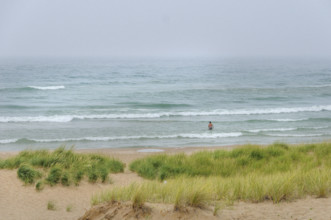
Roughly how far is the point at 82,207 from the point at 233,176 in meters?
4.91

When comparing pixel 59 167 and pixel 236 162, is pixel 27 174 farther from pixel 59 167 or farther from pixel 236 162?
pixel 236 162

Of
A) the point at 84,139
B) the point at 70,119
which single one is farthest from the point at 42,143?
the point at 70,119

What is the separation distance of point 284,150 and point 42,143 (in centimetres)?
1316

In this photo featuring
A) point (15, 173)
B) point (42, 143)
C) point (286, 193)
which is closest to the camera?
point (286, 193)

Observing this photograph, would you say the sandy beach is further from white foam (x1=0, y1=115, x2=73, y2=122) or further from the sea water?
white foam (x1=0, y1=115, x2=73, y2=122)

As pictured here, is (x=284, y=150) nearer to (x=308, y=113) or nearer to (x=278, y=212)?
(x=278, y=212)

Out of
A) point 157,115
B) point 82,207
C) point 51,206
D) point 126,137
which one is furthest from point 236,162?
point 157,115

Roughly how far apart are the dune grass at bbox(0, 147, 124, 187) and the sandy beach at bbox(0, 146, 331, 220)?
0.24 metres

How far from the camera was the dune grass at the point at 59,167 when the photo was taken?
946cm

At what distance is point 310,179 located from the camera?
8289 mm

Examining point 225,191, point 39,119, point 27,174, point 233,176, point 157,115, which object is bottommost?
point 157,115

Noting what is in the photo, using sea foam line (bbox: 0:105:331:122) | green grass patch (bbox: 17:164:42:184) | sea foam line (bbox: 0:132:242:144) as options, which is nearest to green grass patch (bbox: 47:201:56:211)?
green grass patch (bbox: 17:164:42:184)

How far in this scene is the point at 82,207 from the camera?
8.02 meters

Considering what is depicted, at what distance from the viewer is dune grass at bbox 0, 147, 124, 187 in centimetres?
946
